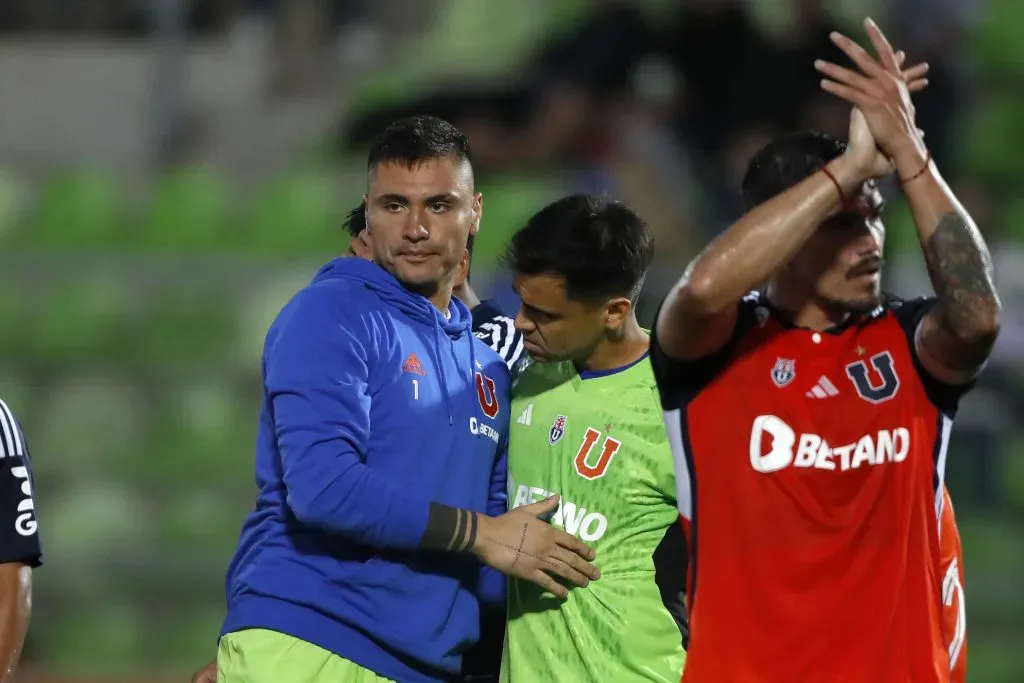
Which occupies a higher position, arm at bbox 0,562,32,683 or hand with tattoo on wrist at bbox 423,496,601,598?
hand with tattoo on wrist at bbox 423,496,601,598

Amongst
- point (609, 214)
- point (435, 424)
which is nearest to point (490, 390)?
point (435, 424)

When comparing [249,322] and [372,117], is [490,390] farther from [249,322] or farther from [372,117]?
→ [372,117]

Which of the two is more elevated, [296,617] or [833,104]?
[833,104]

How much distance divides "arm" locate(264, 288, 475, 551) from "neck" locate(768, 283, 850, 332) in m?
0.75

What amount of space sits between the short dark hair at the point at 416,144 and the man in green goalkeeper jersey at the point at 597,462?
24 cm

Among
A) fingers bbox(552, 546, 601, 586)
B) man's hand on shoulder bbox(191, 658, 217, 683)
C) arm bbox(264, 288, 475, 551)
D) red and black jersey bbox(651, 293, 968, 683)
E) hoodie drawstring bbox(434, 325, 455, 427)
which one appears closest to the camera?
red and black jersey bbox(651, 293, 968, 683)

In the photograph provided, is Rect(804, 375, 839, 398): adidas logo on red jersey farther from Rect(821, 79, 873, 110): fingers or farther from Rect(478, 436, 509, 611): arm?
Rect(478, 436, 509, 611): arm

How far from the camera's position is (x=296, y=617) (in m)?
2.99

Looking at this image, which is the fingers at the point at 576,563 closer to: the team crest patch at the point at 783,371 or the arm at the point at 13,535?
the team crest patch at the point at 783,371

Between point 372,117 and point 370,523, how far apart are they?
254 inches

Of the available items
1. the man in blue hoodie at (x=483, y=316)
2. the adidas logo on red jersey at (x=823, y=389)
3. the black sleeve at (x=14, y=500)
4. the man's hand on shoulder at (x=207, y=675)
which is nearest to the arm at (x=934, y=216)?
the adidas logo on red jersey at (x=823, y=389)

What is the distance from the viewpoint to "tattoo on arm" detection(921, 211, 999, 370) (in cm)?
256

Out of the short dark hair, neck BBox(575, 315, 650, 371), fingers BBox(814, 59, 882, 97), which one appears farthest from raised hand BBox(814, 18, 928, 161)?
the short dark hair

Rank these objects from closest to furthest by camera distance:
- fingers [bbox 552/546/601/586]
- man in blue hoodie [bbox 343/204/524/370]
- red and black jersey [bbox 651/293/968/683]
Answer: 1. red and black jersey [bbox 651/293/968/683]
2. fingers [bbox 552/546/601/586]
3. man in blue hoodie [bbox 343/204/524/370]
